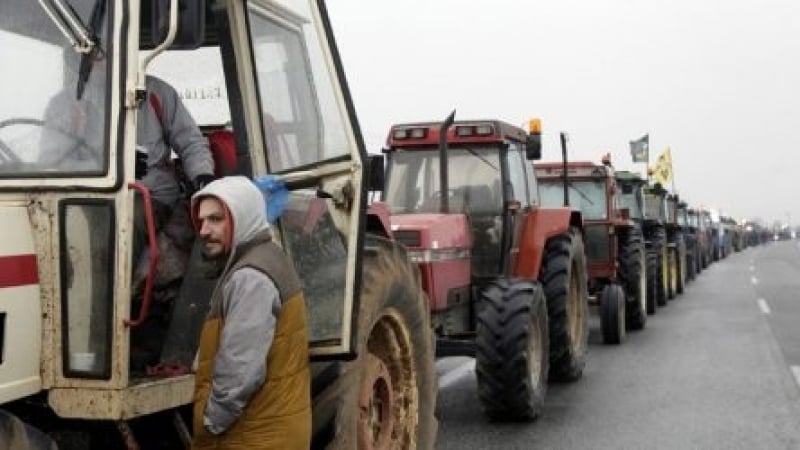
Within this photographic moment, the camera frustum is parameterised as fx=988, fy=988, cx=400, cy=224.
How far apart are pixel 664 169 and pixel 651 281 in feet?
46.0

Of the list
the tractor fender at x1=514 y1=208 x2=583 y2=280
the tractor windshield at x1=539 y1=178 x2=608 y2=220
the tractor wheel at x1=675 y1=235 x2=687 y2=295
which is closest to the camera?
the tractor fender at x1=514 y1=208 x2=583 y2=280

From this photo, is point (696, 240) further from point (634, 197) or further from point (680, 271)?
point (634, 197)

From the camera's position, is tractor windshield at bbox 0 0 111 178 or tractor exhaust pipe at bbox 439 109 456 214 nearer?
tractor windshield at bbox 0 0 111 178

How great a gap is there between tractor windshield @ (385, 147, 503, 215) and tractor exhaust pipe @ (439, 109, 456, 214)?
4cm

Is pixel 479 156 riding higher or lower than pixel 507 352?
higher

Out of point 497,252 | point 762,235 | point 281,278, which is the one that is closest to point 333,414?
point 281,278

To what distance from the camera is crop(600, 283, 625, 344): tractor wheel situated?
1156cm

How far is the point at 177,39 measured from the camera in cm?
292

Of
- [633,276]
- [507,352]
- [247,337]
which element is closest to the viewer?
[247,337]

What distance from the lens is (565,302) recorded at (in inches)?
325

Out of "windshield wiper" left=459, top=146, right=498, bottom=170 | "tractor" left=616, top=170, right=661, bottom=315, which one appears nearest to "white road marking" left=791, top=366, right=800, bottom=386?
"windshield wiper" left=459, top=146, right=498, bottom=170

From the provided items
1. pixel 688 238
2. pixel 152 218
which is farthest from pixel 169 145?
pixel 688 238

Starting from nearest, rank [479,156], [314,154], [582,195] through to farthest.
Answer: [314,154]
[479,156]
[582,195]

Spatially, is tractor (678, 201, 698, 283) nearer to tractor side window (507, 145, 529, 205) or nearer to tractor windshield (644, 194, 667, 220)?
tractor windshield (644, 194, 667, 220)
